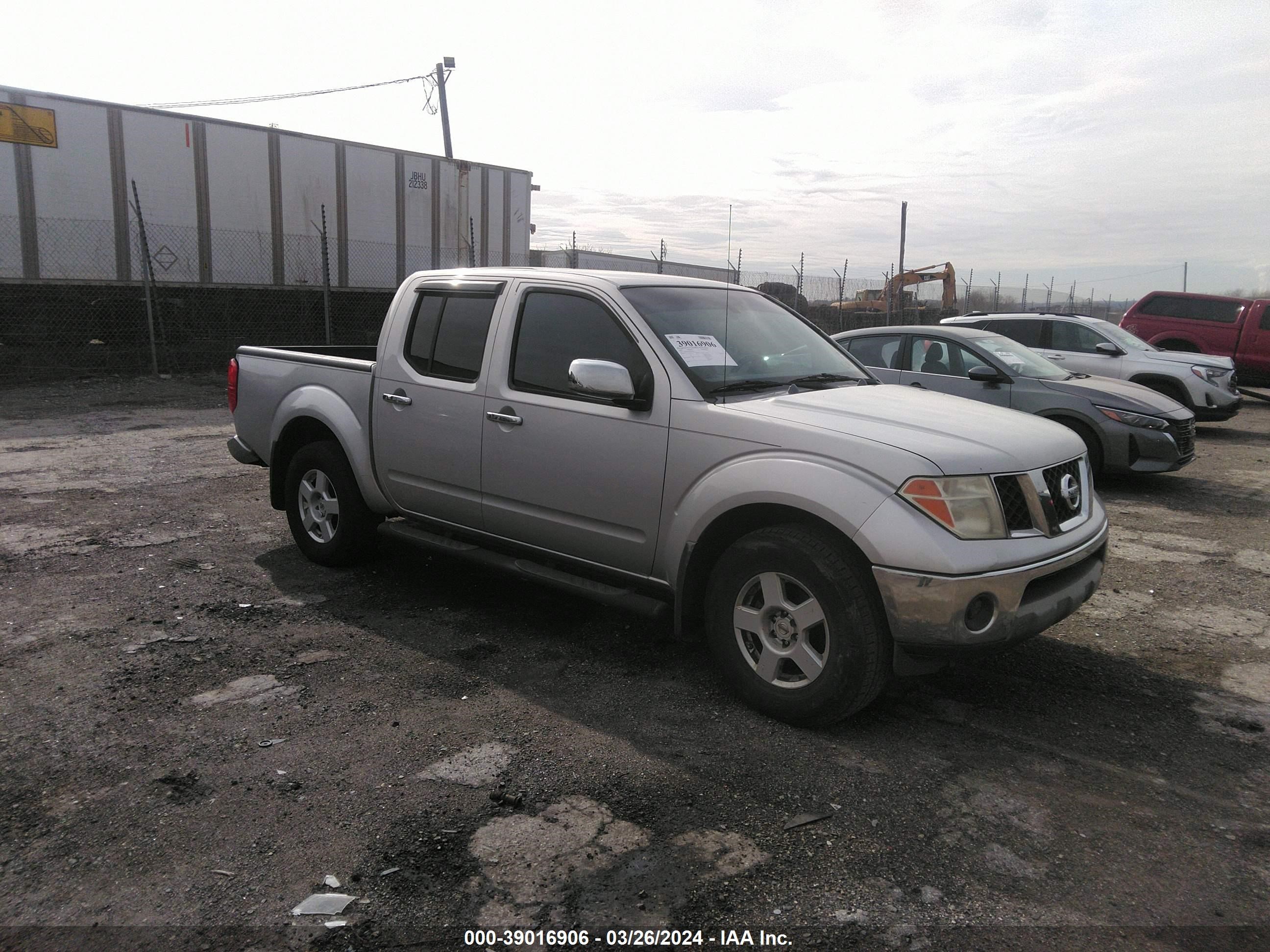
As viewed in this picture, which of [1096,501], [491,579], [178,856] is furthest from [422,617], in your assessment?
[1096,501]

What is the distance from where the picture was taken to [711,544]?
3852 millimetres

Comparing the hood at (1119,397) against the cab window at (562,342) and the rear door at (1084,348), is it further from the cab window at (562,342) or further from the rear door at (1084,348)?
the cab window at (562,342)

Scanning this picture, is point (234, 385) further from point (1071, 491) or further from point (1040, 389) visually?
point (1040, 389)

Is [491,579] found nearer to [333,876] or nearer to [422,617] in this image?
[422,617]

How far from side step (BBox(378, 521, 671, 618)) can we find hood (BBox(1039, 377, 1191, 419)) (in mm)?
6329

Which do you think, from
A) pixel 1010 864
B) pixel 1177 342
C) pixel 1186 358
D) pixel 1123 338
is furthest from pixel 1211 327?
pixel 1010 864

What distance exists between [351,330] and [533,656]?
579 inches

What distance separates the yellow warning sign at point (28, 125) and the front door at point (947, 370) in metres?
12.4

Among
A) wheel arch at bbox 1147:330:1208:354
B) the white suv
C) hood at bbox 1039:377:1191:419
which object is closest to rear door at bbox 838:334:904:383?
hood at bbox 1039:377:1191:419

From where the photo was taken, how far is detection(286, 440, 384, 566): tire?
17.8 ft

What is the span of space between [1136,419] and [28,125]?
14.7 metres

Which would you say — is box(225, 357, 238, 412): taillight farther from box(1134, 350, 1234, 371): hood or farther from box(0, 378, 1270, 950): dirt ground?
box(1134, 350, 1234, 371): hood

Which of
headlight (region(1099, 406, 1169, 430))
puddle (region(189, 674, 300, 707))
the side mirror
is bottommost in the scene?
puddle (region(189, 674, 300, 707))

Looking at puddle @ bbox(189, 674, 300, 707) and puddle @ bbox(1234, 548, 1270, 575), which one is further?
puddle @ bbox(1234, 548, 1270, 575)
